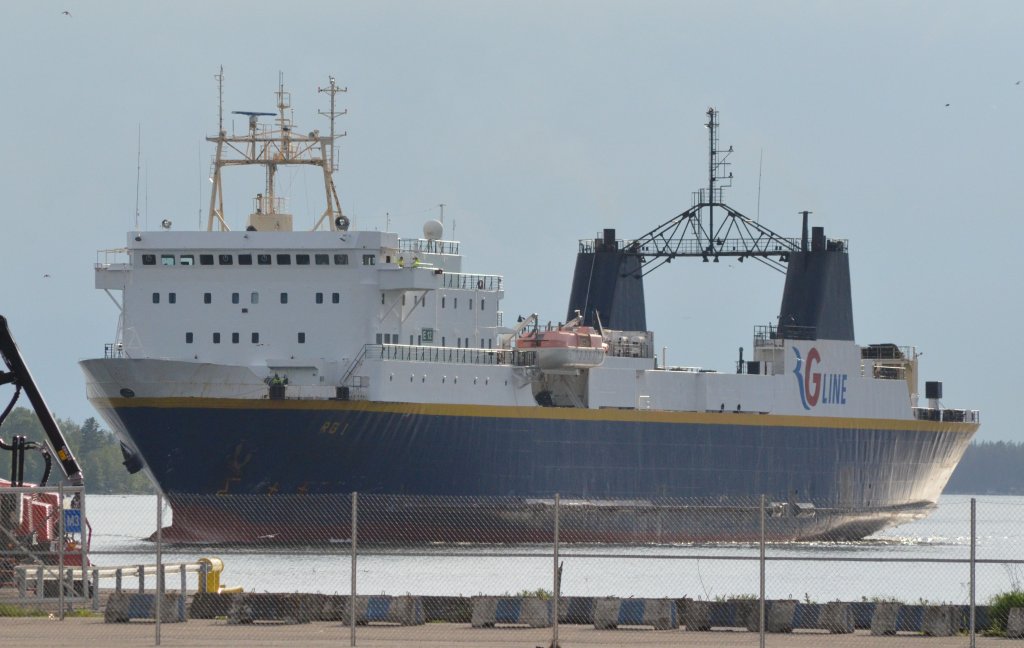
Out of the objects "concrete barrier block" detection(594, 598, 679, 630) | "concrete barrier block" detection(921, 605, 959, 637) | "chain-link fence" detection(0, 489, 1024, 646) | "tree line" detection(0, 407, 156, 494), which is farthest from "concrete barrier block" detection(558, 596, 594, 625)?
"tree line" detection(0, 407, 156, 494)

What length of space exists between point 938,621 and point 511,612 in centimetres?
450

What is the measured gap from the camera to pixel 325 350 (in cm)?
4528

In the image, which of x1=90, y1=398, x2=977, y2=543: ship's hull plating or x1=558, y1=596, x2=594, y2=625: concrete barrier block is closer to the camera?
x1=558, y1=596, x2=594, y2=625: concrete barrier block

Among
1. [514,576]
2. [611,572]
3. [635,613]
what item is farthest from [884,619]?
[611,572]

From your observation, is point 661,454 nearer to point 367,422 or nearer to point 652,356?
point 652,356

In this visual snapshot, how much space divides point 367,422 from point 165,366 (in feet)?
13.8

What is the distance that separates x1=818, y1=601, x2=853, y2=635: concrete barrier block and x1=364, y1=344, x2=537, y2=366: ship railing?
73.2ft

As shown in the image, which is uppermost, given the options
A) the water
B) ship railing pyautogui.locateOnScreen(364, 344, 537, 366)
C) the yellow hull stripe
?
ship railing pyautogui.locateOnScreen(364, 344, 537, 366)

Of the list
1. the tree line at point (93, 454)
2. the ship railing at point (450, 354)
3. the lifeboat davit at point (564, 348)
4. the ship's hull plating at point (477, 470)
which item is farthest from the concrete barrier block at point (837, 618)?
the tree line at point (93, 454)

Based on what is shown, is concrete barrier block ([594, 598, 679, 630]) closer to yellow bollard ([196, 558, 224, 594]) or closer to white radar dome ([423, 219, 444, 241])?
yellow bollard ([196, 558, 224, 594])

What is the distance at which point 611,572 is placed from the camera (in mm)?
43719

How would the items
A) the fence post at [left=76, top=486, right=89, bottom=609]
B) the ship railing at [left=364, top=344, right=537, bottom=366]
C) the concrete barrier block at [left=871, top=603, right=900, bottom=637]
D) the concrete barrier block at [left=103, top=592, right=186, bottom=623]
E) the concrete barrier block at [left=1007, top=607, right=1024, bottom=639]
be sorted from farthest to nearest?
1. the ship railing at [left=364, top=344, right=537, bottom=366]
2. the concrete barrier block at [left=103, top=592, right=186, bottom=623]
3. the fence post at [left=76, top=486, right=89, bottom=609]
4. the concrete barrier block at [left=871, top=603, right=900, bottom=637]
5. the concrete barrier block at [left=1007, top=607, right=1024, bottom=639]

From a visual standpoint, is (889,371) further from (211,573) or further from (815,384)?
(211,573)

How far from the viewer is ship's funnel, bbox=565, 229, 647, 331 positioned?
5544cm
